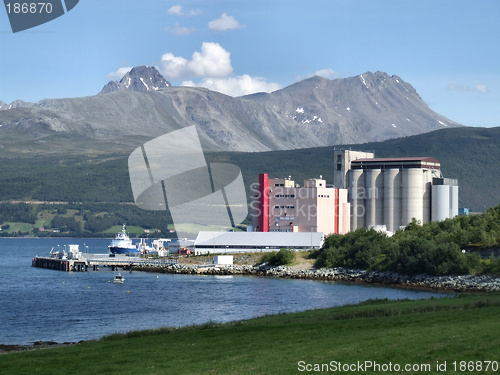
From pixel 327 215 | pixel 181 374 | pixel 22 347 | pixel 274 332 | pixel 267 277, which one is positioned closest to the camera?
pixel 181 374

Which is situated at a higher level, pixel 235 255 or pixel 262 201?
pixel 262 201

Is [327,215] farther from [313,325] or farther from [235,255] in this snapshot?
[313,325]

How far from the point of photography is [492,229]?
271 ft

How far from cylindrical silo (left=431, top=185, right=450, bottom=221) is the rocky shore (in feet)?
118

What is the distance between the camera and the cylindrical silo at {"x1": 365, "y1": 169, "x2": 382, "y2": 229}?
404 feet

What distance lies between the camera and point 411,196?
120438mm

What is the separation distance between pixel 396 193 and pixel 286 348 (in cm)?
10012

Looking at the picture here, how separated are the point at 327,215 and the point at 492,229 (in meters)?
36.1

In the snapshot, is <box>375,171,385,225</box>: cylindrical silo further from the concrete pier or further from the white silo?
the concrete pier

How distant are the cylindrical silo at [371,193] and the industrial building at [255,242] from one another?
16.7 m

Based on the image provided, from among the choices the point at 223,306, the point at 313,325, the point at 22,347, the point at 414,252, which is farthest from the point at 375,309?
the point at 414,252

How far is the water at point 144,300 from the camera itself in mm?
46531

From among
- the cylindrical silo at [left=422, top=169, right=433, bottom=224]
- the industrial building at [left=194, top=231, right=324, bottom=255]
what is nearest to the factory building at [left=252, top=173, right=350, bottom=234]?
the industrial building at [left=194, top=231, right=324, bottom=255]

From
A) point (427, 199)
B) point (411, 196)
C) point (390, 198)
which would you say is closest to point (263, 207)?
point (390, 198)
